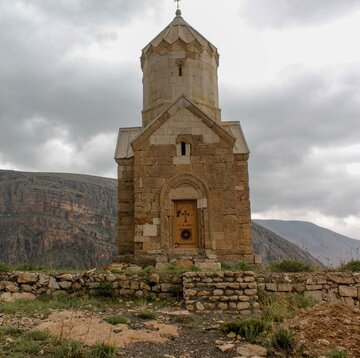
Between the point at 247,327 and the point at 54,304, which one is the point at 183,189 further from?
the point at 247,327

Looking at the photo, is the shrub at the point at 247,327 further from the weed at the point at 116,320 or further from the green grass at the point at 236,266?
the green grass at the point at 236,266

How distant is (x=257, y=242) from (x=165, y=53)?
56.6 meters

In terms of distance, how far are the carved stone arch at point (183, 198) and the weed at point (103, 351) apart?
7.43 meters

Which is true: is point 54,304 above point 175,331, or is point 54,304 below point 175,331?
above

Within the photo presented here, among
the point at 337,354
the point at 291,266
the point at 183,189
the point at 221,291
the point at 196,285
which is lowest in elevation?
the point at 337,354

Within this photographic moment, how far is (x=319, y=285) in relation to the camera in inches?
372

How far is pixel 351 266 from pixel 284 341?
6.22 metres

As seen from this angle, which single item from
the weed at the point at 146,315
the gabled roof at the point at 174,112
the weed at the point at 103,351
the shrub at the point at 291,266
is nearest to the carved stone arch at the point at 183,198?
the gabled roof at the point at 174,112

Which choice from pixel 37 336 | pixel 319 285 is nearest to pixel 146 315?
pixel 37 336

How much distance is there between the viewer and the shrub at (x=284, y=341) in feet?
17.7

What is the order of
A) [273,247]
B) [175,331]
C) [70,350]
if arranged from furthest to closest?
[273,247], [175,331], [70,350]

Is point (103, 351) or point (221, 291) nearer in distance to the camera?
point (103, 351)

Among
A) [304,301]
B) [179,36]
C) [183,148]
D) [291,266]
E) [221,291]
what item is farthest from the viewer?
[179,36]

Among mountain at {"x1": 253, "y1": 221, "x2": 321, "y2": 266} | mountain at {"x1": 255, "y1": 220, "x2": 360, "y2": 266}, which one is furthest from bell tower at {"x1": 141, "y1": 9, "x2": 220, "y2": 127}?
mountain at {"x1": 255, "y1": 220, "x2": 360, "y2": 266}
